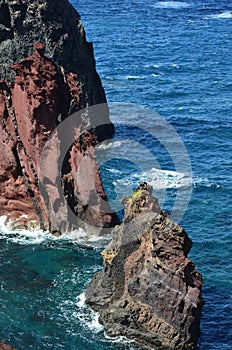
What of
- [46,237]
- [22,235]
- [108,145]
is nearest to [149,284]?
[46,237]

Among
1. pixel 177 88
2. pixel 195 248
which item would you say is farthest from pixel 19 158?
pixel 177 88

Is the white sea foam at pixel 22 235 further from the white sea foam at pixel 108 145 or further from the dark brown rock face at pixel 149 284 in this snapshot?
the white sea foam at pixel 108 145

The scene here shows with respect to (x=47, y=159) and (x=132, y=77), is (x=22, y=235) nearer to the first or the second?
(x=47, y=159)

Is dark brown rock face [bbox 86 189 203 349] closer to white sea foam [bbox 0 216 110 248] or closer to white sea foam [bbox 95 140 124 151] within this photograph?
white sea foam [bbox 0 216 110 248]

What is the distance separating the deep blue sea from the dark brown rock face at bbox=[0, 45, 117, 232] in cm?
335

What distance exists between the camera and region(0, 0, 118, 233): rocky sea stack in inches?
3907

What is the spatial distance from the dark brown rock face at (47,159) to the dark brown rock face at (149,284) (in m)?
19.2

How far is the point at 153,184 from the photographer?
116m

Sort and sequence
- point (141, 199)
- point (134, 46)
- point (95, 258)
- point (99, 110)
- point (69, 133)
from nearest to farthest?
point (141, 199)
point (95, 258)
point (69, 133)
point (99, 110)
point (134, 46)

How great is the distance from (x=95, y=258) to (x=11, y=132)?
2138cm

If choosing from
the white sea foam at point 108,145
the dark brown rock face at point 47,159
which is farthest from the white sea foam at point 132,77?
the dark brown rock face at point 47,159

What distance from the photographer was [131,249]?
266 ft

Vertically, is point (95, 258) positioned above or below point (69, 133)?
below

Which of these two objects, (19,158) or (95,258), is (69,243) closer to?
(95,258)
